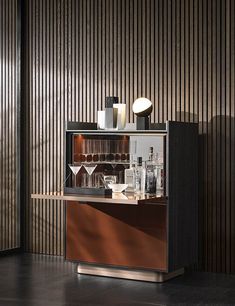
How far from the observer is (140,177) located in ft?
21.7

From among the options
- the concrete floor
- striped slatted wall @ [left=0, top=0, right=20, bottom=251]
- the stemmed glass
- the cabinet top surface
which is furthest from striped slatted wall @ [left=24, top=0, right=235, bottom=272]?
the stemmed glass

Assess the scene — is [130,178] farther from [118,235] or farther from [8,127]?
[8,127]

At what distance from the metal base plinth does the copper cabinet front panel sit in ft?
0.20

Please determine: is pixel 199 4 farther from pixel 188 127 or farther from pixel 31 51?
pixel 31 51

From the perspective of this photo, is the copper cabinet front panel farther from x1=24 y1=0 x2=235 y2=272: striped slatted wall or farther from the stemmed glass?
x1=24 y1=0 x2=235 y2=272: striped slatted wall

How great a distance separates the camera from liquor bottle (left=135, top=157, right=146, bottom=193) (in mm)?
A: 6578

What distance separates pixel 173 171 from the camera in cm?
645

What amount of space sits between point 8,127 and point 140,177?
6.79ft

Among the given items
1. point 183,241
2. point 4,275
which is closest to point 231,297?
point 183,241

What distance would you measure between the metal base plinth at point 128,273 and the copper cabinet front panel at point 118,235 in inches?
2.4

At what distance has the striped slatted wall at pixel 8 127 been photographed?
25.7ft

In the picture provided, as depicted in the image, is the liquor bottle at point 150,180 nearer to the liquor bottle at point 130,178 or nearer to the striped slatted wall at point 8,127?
the liquor bottle at point 130,178

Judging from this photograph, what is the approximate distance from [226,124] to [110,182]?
51.6 inches

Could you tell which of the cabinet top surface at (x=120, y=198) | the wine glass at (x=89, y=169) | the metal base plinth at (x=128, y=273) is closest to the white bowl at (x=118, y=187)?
the cabinet top surface at (x=120, y=198)
